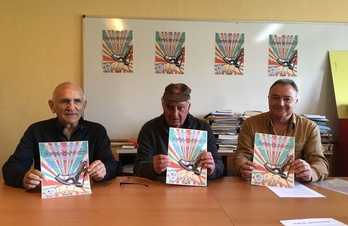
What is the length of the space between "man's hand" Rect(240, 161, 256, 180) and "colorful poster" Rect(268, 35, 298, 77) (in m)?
1.71

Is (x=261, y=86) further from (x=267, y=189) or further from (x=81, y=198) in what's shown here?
(x=81, y=198)

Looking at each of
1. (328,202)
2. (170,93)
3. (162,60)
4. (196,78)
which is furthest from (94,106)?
(328,202)

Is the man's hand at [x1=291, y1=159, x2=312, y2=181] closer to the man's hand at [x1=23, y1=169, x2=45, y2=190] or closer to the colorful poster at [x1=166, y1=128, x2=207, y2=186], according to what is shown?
the colorful poster at [x1=166, y1=128, x2=207, y2=186]

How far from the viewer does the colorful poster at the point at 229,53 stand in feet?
10.0

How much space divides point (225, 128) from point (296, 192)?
139 cm

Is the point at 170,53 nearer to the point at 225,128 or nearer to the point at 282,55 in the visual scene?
the point at 225,128

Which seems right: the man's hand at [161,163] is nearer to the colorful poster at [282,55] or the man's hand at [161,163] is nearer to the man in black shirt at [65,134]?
the man in black shirt at [65,134]

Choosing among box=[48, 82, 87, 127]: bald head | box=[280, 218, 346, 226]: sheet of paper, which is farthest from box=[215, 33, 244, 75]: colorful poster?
box=[280, 218, 346, 226]: sheet of paper

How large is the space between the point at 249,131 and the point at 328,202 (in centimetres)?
69

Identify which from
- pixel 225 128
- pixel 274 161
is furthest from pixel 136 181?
pixel 225 128

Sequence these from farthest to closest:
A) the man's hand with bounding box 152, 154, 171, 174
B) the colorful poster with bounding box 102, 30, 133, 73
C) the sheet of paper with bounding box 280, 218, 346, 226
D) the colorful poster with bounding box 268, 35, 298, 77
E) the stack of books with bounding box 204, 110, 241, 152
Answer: the colorful poster with bounding box 268, 35, 298, 77
the colorful poster with bounding box 102, 30, 133, 73
the stack of books with bounding box 204, 110, 241, 152
the man's hand with bounding box 152, 154, 171, 174
the sheet of paper with bounding box 280, 218, 346, 226

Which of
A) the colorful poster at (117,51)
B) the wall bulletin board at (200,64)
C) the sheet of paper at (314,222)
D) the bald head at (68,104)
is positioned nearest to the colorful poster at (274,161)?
the sheet of paper at (314,222)

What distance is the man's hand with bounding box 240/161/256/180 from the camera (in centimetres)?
162

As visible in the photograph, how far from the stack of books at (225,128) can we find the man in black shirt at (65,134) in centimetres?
128
